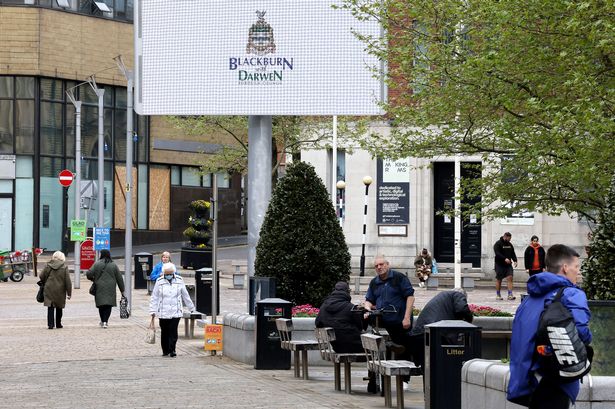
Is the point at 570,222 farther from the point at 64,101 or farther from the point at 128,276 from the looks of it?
the point at 64,101

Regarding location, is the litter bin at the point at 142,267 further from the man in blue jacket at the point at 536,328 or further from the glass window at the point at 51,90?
the man in blue jacket at the point at 536,328

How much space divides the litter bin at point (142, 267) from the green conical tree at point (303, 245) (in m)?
20.8

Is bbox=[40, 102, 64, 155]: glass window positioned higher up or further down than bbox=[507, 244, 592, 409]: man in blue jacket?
higher up

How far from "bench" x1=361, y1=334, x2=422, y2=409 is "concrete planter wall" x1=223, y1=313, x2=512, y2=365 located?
3385 millimetres

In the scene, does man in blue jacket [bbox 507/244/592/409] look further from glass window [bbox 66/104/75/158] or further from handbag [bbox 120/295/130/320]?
glass window [bbox 66/104/75/158]

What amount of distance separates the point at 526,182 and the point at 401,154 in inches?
112

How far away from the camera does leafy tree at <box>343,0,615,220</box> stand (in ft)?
61.7

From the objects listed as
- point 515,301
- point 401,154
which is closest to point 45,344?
point 401,154

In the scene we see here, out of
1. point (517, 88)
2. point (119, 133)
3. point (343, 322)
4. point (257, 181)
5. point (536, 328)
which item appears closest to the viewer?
point (536, 328)

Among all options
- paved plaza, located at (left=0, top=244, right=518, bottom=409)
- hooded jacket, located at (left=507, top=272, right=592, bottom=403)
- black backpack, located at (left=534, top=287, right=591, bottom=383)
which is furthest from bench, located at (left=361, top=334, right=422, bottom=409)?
black backpack, located at (left=534, top=287, right=591, bottom=383)

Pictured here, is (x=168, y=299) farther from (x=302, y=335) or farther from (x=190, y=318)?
(x=190, y=318)

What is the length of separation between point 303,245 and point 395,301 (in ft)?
17.3

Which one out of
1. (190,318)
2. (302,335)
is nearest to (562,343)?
(302,335)

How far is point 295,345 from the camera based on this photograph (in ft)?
63.5
